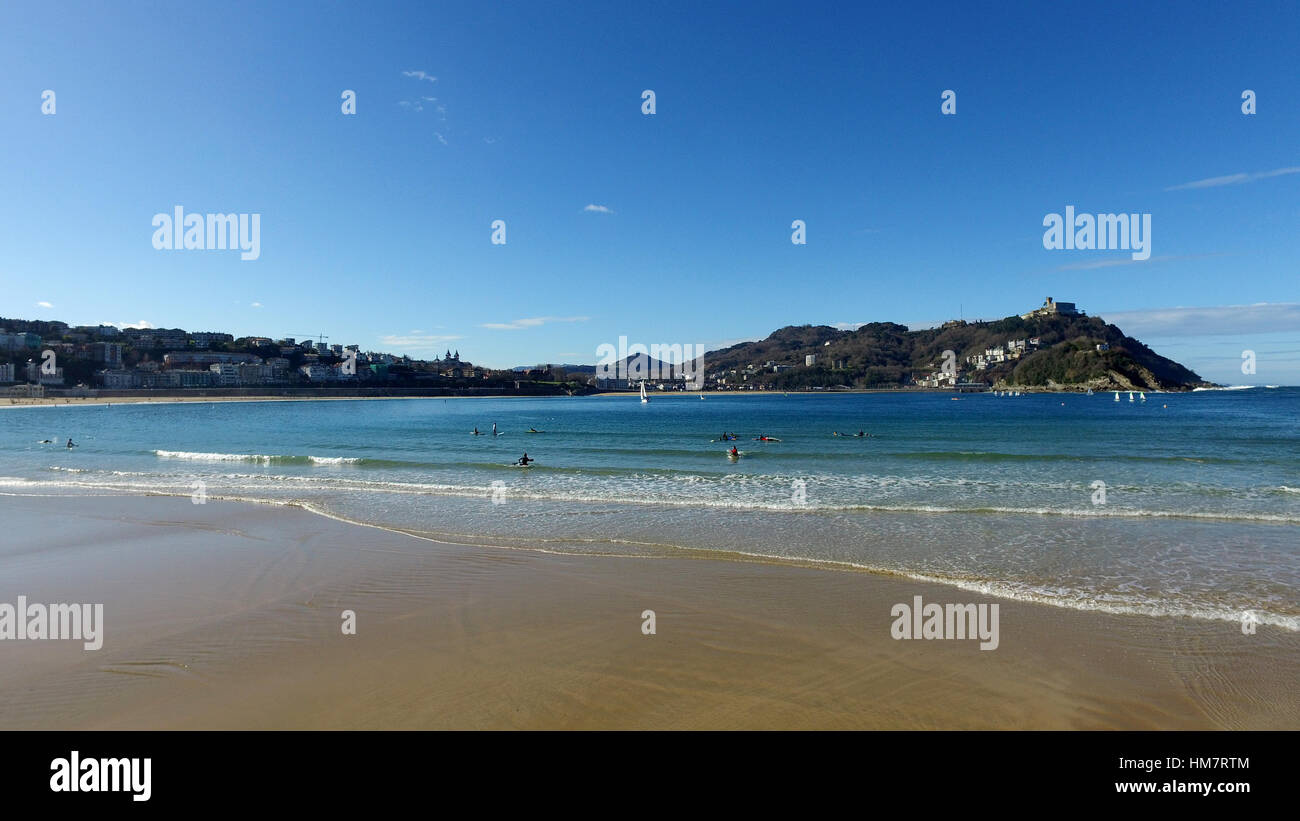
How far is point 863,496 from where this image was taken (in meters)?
17.9

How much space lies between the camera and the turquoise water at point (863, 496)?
1028cm

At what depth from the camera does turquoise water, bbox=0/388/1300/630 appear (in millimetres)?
10281

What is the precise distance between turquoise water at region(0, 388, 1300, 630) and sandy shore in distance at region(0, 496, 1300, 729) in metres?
1.70

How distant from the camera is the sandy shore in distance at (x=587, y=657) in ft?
17.9

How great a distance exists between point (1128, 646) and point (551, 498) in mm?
14296

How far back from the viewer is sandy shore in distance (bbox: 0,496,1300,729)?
5.45m

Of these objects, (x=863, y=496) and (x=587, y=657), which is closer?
(x=587, y=657)

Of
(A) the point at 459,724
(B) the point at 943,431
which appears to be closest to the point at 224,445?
(A) the point at 459,724

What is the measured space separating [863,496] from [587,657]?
43.4 ft

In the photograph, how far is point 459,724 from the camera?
17.1 feet

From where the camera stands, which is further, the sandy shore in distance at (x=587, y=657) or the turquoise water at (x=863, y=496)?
the turquoise water at (x=863, y=496)

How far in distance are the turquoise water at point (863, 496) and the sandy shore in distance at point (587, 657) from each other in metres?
1.70

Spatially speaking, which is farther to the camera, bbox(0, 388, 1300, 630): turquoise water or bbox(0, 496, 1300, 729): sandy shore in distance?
bbox(0, 388, 1300, 630): turquoise water
